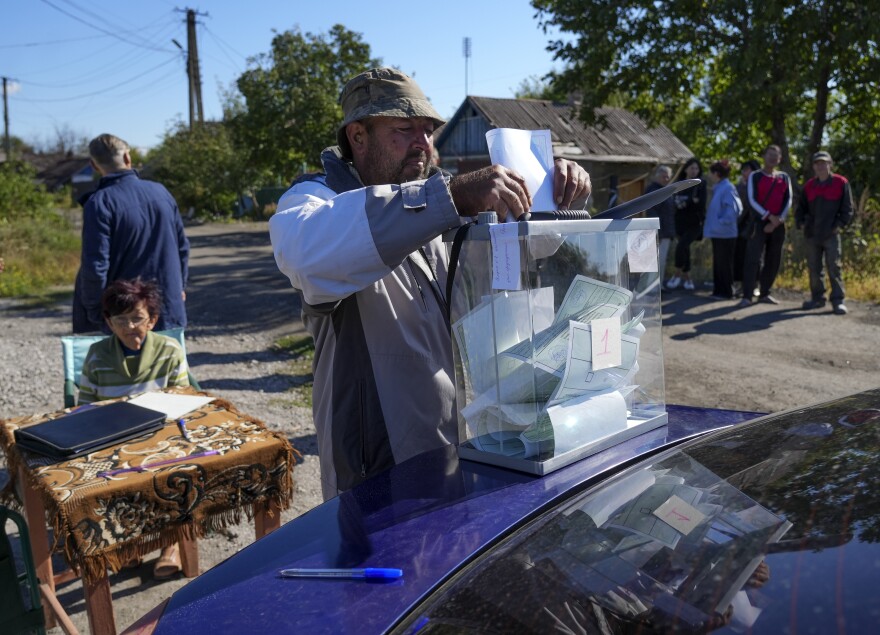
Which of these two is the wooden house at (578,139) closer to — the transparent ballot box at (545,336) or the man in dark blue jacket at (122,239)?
the man in dark blue jacket at (122,239)

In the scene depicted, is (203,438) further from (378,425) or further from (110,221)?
(110,221)

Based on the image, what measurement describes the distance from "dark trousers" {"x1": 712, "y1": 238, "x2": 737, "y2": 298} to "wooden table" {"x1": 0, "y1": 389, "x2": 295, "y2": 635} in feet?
28.1

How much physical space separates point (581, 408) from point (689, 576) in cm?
47

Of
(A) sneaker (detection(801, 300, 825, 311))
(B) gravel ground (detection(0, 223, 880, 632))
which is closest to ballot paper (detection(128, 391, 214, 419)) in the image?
(B) gravel ground (detection(0, 223, 880, 632))

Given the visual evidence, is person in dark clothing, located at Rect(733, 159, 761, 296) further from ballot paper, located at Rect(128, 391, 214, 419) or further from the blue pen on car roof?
the blue pen on car roof

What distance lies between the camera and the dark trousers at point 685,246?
11.0m

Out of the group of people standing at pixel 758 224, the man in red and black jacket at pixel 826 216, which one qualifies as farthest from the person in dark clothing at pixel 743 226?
the man in red and black jacket at pixel 826 216

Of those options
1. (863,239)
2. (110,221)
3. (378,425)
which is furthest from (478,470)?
(863,239)

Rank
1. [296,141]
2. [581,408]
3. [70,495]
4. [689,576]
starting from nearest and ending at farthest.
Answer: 1. [689,576]
2. [581,408]
3. [70,495]
4. [296,141]

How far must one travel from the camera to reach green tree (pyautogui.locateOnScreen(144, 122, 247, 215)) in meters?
34.2

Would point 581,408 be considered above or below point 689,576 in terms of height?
above

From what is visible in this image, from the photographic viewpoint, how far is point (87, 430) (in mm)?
2932

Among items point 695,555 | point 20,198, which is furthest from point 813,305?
point 20,198

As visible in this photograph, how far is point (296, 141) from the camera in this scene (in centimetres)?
1691
